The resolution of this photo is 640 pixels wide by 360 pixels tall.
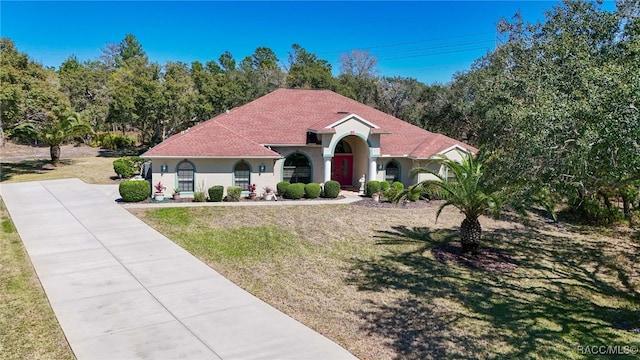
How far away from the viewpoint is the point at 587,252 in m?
17.6

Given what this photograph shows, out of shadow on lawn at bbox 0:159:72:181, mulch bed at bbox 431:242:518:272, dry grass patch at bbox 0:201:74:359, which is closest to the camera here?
dry grass patch at bbox 0:201:74:359

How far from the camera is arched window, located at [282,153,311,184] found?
26.4 m

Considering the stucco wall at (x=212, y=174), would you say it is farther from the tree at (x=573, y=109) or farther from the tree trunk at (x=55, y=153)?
the tree trunk at (x=55, y=153)

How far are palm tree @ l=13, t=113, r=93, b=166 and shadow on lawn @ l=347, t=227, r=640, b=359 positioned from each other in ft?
85.5

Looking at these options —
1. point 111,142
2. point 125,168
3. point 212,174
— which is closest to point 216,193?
point 212,174

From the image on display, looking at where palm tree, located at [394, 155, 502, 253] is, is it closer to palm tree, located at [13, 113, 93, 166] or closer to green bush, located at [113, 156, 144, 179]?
green bush, located at [113, 156, 144, 179]

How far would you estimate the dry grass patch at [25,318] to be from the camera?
8.23 meters

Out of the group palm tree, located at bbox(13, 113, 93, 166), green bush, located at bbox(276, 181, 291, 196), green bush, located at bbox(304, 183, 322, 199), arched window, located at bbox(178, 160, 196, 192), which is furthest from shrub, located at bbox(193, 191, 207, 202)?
palm tree, located at bbox(13, 113, 93, 166)

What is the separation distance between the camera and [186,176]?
76.7 ft

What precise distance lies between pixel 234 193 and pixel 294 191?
3253mm

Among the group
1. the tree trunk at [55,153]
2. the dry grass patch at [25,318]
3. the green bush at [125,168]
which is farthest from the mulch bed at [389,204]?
the tree trunk at [55,153]

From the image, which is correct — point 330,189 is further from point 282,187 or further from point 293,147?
point 293,147

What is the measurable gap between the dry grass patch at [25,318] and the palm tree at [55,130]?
67.5ft

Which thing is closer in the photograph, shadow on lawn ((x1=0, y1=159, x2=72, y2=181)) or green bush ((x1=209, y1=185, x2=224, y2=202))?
green bush ((x1=209, y1=185, x2=224, y2=202))
